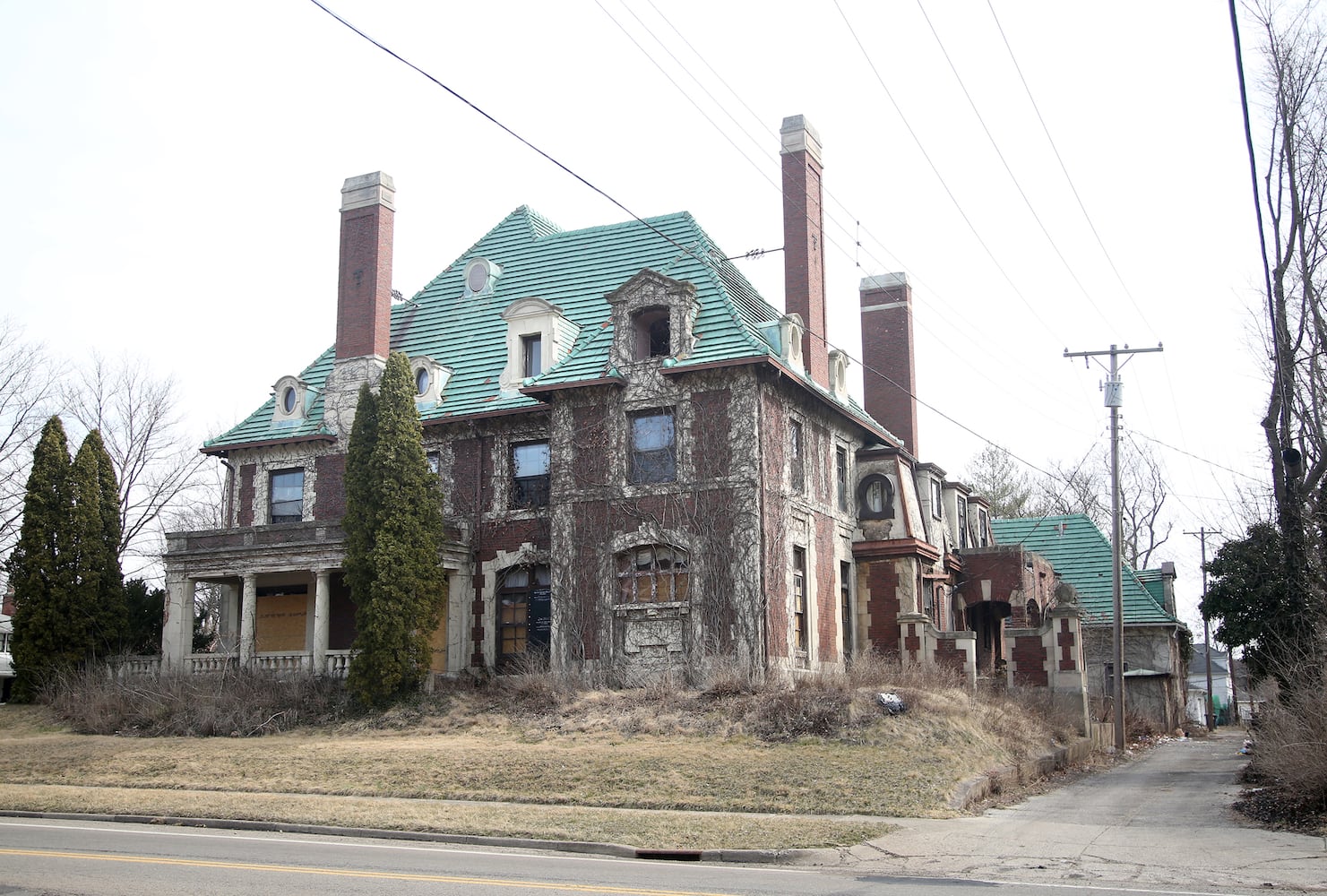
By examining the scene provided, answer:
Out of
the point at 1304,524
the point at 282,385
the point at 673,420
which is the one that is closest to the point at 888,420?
the point at 673,420

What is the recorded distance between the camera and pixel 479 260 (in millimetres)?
33031

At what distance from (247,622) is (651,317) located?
448 inches

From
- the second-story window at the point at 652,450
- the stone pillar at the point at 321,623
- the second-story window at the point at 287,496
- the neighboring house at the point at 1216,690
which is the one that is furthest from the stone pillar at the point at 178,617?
the neighboring house at the point at 1216,690

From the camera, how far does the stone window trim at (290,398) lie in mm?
31328

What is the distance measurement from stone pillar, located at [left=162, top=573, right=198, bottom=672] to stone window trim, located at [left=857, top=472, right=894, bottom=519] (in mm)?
16338

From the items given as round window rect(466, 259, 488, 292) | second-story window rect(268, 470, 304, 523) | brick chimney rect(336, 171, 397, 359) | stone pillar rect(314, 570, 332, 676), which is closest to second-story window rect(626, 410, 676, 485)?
stone pillar rect(314, 570, 332, 676)

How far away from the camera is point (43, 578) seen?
28609 mm

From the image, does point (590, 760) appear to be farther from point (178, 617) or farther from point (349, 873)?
point (178, 617)

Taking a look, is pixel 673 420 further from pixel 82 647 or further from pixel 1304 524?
pixel 82 647

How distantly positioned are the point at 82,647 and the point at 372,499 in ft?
29.2

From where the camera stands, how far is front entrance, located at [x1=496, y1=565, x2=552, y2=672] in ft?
90.9

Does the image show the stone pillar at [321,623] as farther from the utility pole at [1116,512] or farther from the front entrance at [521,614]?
the utility pole at [1116,512]

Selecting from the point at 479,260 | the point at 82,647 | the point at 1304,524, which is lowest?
the point at 82,647

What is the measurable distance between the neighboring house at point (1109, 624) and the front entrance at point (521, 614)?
19975mm
